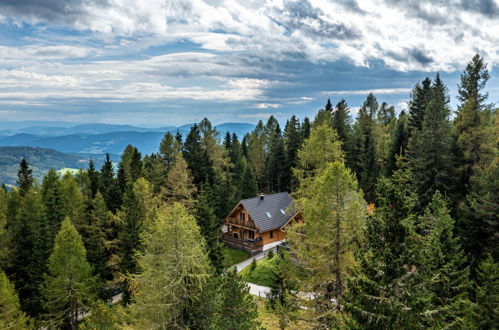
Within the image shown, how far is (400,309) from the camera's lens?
10.3 metres

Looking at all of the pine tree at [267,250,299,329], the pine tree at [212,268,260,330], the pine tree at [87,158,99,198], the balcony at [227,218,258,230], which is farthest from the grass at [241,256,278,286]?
the pine tree at [87,158,99,198]

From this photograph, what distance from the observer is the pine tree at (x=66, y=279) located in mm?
29562

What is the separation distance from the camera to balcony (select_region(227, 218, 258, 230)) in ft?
156

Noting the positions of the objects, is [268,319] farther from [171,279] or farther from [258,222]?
[258,222]

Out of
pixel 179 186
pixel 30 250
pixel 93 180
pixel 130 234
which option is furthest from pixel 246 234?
pixel 30 250

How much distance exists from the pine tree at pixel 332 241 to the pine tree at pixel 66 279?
21404 millimetres

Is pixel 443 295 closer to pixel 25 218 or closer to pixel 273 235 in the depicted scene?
pixel 273 235

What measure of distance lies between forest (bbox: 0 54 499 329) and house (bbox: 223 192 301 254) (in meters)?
4.05

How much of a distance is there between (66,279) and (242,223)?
2485 centimetres

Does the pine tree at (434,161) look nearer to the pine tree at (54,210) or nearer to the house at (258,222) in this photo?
the house at (258,222)

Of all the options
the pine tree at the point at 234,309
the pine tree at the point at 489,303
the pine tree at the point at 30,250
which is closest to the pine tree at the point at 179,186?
the pine tree at the point at 30,250

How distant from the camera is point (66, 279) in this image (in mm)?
29422

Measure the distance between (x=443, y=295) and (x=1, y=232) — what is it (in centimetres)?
3919

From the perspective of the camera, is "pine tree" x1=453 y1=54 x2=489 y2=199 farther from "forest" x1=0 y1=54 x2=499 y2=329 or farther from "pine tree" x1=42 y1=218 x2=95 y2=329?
"pine tree" x1=42 y1=218 x2=95 y2=329
